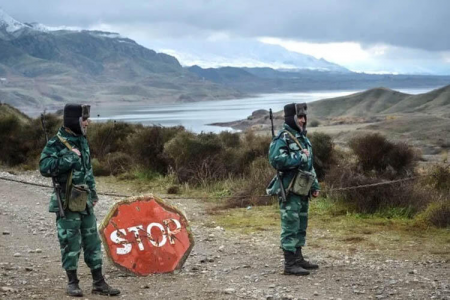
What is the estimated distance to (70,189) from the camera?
668 cm

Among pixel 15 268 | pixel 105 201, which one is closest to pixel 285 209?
pixel 15 268

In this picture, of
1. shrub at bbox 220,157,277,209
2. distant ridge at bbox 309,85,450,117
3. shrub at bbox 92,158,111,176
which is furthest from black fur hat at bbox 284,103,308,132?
distant ridge at bbox 309,85,450,117

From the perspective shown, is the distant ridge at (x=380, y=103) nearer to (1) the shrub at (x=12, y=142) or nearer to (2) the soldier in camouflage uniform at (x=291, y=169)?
(1) the shrub at (x=12, y=142)

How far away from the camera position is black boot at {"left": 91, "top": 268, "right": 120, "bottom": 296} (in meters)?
6.83

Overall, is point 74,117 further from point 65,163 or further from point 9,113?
point 9,113

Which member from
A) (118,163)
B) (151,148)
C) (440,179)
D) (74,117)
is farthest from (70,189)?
(118,163)

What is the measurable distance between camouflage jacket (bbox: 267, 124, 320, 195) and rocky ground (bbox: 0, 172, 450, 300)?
1067 mm

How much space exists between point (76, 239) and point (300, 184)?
8.35 ft

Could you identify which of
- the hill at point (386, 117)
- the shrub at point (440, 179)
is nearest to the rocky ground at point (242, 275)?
the shrub at point (440, 179)

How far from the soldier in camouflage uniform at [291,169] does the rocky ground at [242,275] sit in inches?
11.4

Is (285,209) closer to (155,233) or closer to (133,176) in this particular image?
(155,233)

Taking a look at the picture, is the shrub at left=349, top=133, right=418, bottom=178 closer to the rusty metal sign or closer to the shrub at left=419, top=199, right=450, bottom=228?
the shrub at left=419, top=199, right=450, bottom=228

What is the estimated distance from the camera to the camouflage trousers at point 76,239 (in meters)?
6.70

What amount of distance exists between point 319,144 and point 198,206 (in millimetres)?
4462
